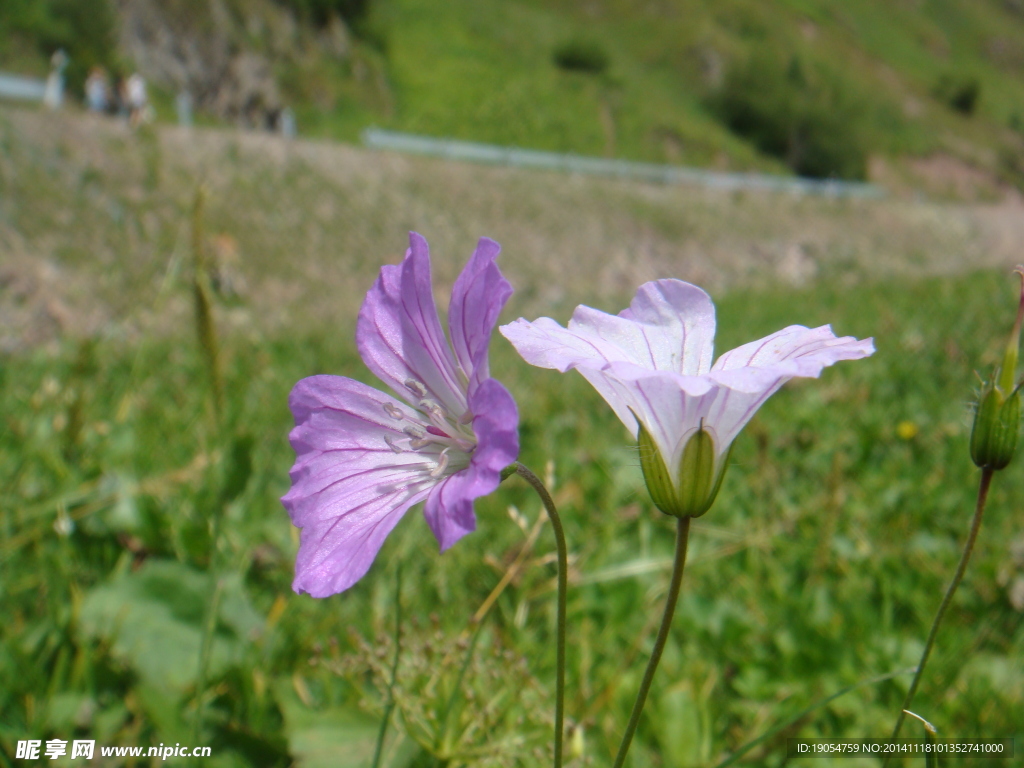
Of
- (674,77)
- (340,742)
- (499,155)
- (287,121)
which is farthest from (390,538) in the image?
(674,77)

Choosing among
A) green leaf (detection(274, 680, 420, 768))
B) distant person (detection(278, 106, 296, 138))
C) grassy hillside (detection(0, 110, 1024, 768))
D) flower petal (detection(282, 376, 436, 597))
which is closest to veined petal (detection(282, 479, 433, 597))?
flower petal (detection(282, 376, 436, 597))

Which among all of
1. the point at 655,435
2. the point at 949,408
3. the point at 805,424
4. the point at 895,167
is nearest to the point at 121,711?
the point at 655,435

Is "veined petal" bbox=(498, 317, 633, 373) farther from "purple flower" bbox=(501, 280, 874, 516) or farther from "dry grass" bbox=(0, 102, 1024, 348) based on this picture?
"dry grass" bbox=(0, 102, 1024, 348)

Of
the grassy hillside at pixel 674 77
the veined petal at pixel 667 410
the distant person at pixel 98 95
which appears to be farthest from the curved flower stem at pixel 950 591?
the grassy hillside at pixel 674 77

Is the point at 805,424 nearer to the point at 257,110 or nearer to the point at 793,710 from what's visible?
the point at 793,710

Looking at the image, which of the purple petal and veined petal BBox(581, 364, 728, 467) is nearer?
the purple petal

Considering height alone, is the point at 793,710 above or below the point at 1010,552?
below

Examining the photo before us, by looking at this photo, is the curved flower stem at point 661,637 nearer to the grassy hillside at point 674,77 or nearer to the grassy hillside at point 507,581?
the grassy hillside at point 507,581
